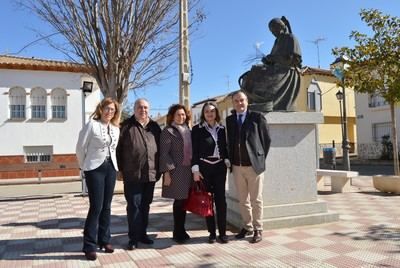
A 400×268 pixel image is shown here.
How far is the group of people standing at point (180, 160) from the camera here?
4383 mm

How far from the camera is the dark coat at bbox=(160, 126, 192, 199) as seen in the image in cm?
461

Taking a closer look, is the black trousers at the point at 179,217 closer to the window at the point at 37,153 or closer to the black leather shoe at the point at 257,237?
the black leather shoe at the point at 257,237

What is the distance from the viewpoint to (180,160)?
466cm

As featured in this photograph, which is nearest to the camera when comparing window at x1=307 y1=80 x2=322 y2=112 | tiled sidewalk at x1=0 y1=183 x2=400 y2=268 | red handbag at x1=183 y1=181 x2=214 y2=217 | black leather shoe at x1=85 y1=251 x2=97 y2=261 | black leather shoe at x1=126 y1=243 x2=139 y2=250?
tiled sidewalk at x1=0 y1=183 x2=400 y2=268

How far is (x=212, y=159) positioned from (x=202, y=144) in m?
0.22

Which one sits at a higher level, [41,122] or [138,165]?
[41,122]

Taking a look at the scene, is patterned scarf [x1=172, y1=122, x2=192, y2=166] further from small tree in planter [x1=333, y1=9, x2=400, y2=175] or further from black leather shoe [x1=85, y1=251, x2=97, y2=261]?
small tree in planter [x1=333, y1=9, x2=400, y2=175]

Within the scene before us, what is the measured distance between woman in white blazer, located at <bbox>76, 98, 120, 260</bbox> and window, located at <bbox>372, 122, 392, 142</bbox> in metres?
24.6

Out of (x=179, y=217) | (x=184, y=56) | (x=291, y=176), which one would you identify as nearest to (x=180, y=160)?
(x=179, y=217)

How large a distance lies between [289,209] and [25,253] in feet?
11.5

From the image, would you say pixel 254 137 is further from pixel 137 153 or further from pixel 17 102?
pixel 17 102

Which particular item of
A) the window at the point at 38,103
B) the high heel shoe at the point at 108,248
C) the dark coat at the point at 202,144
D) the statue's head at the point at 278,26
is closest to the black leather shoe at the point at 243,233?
the dark coat at the point at 202,144

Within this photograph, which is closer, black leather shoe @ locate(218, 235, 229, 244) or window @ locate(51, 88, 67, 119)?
black leather shoe @ locate(218, 235, 229, 244)

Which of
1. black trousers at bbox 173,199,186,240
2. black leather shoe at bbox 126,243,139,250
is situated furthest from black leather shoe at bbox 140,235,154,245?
black trousers at bbox 173,199,186,240
